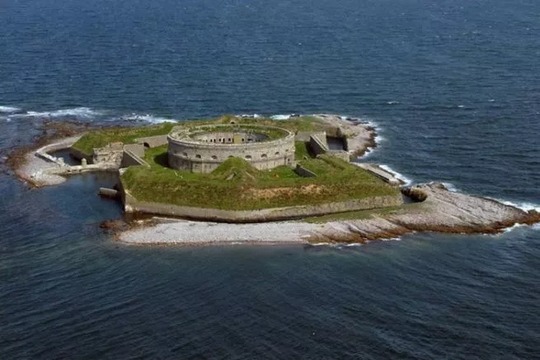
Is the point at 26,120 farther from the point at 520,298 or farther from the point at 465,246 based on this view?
the point at 520,298

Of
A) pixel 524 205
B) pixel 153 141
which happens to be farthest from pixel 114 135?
pixel 524 205

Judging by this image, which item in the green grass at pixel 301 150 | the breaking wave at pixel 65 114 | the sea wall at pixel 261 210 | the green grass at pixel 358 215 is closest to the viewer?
the green grass at pixel 358 215

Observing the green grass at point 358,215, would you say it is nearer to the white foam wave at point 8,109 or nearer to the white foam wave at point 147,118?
the white foam wave at point 147,118

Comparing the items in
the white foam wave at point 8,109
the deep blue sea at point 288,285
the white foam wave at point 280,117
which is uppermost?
the white foam wave at point 280,117

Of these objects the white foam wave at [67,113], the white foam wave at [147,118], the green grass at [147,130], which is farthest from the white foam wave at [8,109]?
the green grass at [147,130]

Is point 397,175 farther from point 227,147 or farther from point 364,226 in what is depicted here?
point 227,147

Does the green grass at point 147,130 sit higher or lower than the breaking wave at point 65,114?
higher

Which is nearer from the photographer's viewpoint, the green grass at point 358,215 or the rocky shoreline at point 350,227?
the rocky shoreline at point 350,227

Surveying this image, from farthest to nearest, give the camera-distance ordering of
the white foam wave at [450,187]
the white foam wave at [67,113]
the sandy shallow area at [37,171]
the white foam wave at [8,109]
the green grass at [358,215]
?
the white foam wave at [8,109], the white foam wave at [67,113], the sandy shallow area at [37,171], the white foam wave at [450,187], the green grass at [358,215]
